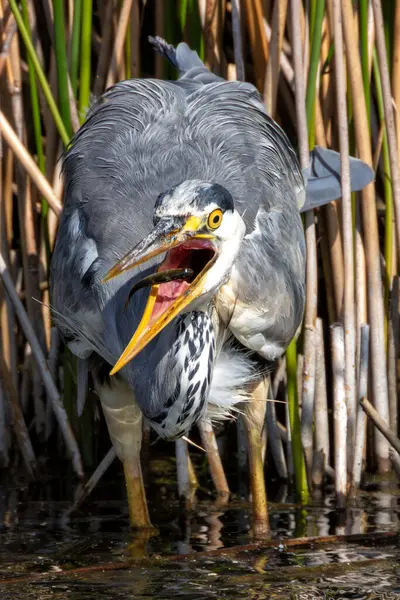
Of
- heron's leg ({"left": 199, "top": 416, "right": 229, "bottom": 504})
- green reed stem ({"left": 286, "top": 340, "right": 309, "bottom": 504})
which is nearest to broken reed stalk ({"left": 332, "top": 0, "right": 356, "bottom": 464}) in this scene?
green reed stem ({"left": 286, "top": 340, "right": 309, "bottom": 504})

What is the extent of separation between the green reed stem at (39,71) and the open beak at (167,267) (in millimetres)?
1198

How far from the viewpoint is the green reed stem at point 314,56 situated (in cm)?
385

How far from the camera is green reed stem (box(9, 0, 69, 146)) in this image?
3846 mm

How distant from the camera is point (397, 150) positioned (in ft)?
13.4

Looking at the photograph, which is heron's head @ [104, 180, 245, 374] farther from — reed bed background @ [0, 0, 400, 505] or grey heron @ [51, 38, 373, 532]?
reed bed background @ [0, 0, 400, 505]

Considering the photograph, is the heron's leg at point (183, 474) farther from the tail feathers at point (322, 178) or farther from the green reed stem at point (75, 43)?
the green reed stem at point (75, 43)

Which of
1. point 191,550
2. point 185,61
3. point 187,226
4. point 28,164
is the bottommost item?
point 191,550

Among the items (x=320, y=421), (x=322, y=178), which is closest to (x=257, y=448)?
(x=320, y=421)

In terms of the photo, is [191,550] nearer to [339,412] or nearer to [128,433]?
[128,433]

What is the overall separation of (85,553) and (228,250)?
1250 mm

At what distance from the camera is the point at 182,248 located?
3.08 meters

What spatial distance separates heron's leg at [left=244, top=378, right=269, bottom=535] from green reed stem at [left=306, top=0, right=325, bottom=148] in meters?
1.10

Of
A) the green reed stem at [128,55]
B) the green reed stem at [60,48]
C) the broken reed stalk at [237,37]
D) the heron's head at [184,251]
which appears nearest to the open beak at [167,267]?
the heron's head at [184,251]

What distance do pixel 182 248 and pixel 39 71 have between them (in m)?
1.29
